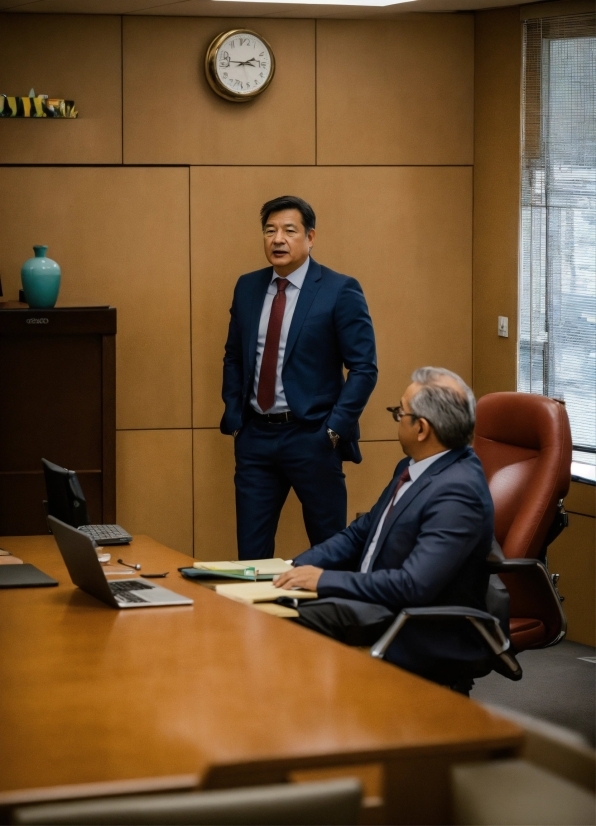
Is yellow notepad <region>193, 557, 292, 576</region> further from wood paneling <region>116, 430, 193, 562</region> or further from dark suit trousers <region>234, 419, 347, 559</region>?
wood paneling <region>116, 430, 193, 562</region>

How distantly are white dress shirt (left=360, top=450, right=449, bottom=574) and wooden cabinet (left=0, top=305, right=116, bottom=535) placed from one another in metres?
2.11

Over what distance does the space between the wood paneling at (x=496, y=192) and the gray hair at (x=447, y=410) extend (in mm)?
2575

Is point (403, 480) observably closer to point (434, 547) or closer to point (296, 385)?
point (434, 547)

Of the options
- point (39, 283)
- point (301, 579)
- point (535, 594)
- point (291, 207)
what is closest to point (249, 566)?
point (301, 579)

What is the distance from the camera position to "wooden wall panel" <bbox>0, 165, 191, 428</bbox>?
19.2 ft

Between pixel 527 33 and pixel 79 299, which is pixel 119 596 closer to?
pixel 79 299

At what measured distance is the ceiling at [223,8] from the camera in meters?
5.55

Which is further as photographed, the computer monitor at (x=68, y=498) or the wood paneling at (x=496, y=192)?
the wood paneling at (x=496, y=192)

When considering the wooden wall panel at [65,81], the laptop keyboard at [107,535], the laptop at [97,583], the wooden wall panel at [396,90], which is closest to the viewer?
the laptop at [97,583]

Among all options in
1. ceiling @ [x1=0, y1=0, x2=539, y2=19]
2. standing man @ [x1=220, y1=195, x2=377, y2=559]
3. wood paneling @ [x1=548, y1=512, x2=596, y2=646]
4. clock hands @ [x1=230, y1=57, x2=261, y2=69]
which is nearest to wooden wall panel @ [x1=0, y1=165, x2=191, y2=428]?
clock hands @ [x1=230, y1=57, x2=261, y2=69]

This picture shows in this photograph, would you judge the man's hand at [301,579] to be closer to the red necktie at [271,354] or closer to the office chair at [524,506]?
the office chair at [524,506]

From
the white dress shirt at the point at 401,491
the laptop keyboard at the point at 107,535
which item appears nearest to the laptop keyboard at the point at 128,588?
the laptop keyboard at the point at 107,535

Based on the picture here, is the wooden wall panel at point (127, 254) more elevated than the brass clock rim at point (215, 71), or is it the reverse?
the brass clock rim at point (215, 71)

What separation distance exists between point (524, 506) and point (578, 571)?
5.41 ft
